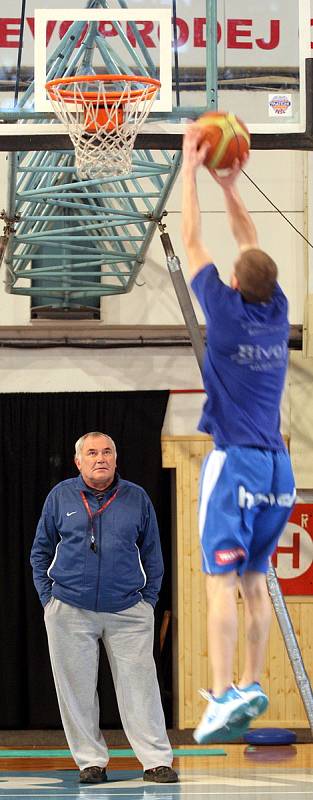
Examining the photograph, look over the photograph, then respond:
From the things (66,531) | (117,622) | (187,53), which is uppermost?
(187,53)

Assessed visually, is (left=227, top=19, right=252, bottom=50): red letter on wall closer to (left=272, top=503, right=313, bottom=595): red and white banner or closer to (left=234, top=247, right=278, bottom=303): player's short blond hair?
(left=272, top=503, right=313, bottom=595): red and white banner

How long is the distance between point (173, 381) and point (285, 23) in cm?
391

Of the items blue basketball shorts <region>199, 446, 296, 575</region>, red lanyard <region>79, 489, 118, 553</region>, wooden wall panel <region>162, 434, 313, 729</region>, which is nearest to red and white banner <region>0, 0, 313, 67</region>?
red lanyard <region>79, 489, 118, 553</region>

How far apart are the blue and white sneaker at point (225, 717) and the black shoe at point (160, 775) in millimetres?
3784

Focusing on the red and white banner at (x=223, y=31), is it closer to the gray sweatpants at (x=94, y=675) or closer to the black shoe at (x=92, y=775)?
the gray sweatpants at (x=94, y=675)

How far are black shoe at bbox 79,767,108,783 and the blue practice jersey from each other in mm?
4134

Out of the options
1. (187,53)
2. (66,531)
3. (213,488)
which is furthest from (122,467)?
(213,488)

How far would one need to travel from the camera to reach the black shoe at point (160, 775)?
27.5ft

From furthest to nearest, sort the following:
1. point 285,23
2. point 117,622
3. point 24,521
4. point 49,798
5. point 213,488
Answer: point 24,521 < point 285,23 < point 117,622 < point 49,798 < point 213,488

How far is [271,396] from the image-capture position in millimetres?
4938

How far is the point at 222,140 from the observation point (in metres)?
5.02

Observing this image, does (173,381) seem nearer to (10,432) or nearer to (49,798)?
(10,432)

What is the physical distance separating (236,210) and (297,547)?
730 centimetres

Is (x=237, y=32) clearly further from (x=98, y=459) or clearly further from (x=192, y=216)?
(x=192, y=216)
